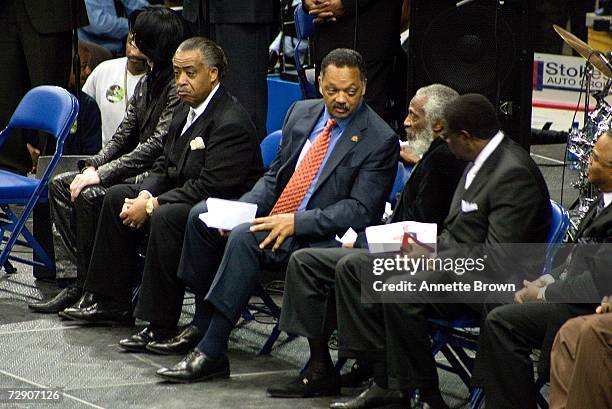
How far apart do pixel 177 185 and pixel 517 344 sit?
7.69 ft

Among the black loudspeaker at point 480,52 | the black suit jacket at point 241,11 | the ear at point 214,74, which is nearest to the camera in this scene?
the ear at point 214,74

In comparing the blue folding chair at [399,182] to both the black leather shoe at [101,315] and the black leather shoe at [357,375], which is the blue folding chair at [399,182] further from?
the black leather shoe at [101,315]

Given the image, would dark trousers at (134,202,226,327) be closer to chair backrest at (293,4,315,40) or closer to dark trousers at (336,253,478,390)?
dark trousers at (336,253,478,390)

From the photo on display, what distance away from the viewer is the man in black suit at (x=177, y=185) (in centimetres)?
643

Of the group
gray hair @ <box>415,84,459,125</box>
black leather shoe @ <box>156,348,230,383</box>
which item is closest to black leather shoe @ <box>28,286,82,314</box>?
black leather shoe @ <box>156,348,230,383</box>

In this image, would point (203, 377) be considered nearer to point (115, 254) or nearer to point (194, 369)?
point (194, 369)

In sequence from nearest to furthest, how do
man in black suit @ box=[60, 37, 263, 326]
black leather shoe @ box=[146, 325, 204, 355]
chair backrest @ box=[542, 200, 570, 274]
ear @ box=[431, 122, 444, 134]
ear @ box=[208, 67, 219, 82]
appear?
1. chair backrest @ box=[542, 200, 570, 274]
2. ear @ box=[431, 122, 444, 134]
3. black leather shoe @ box=[146, 325, 204, 355]
4. man in black suit @ box=[60, 37, 263, 326]
5. ear @ box=[208, 67, 219, 82]

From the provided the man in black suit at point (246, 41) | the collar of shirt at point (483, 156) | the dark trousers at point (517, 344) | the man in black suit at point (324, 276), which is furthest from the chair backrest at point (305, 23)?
the dark trousers at point (517, 344)

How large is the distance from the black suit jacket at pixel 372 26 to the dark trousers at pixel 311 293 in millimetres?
2022

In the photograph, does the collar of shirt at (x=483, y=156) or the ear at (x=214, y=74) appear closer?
the collar of shirt at (x=483, y=156)

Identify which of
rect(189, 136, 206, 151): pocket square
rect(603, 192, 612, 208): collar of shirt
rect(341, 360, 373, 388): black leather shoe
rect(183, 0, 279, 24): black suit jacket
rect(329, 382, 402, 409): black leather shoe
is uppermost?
rect(183, 0, 279, 24): black suit jacket

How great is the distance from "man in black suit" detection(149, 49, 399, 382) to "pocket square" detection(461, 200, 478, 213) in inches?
27.0

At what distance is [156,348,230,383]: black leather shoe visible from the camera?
19.5ft

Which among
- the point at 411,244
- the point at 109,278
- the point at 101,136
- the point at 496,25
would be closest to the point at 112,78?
the point at 101,136
